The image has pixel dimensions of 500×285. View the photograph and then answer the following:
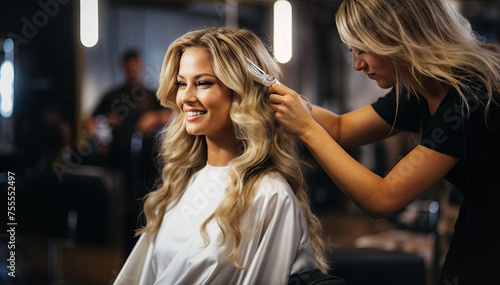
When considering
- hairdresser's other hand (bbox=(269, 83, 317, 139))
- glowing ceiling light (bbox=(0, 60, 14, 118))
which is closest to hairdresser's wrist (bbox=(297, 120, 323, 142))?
hairdresser's other hand (bbox=(269, 83, 317, 139))

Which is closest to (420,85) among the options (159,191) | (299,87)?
(159,191)

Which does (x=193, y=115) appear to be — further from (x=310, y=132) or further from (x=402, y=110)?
(x=402, y=110)

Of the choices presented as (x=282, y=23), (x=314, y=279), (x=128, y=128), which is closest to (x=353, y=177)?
(x=314, y=279)

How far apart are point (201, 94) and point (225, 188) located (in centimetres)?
29

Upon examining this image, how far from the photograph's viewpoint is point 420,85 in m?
1.38

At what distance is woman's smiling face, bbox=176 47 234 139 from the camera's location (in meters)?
1.47

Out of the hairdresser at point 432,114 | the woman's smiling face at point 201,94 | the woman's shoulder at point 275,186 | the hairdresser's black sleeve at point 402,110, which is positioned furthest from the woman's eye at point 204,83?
the hairdresser's black sleeve at point 402,110

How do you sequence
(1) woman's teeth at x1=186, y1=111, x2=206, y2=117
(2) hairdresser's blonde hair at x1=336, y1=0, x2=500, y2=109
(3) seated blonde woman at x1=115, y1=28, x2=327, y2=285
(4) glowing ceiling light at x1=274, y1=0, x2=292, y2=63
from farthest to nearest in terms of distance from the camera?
(4) glowing ceiling light at x1=274, y1=0, x2=292, y2=63
(1) woman's teeth at x1=186, y1=111, x2=206, y2=117
(3) seated blonde woman at x1=115, y1=28, x2=327, y2=285
(2) hairdresser's blonde hair at x1=336, y1=0, x2=500, y2=109

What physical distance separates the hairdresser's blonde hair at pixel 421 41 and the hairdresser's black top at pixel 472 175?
5 cm

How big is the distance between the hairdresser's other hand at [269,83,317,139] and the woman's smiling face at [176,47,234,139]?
0.61ft

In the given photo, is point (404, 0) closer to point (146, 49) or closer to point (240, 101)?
point (240, 101)

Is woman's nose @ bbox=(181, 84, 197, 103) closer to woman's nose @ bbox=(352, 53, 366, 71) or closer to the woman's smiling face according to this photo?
the woman's smiling face

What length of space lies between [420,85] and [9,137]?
144 inches

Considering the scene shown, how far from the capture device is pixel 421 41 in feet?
4.33
